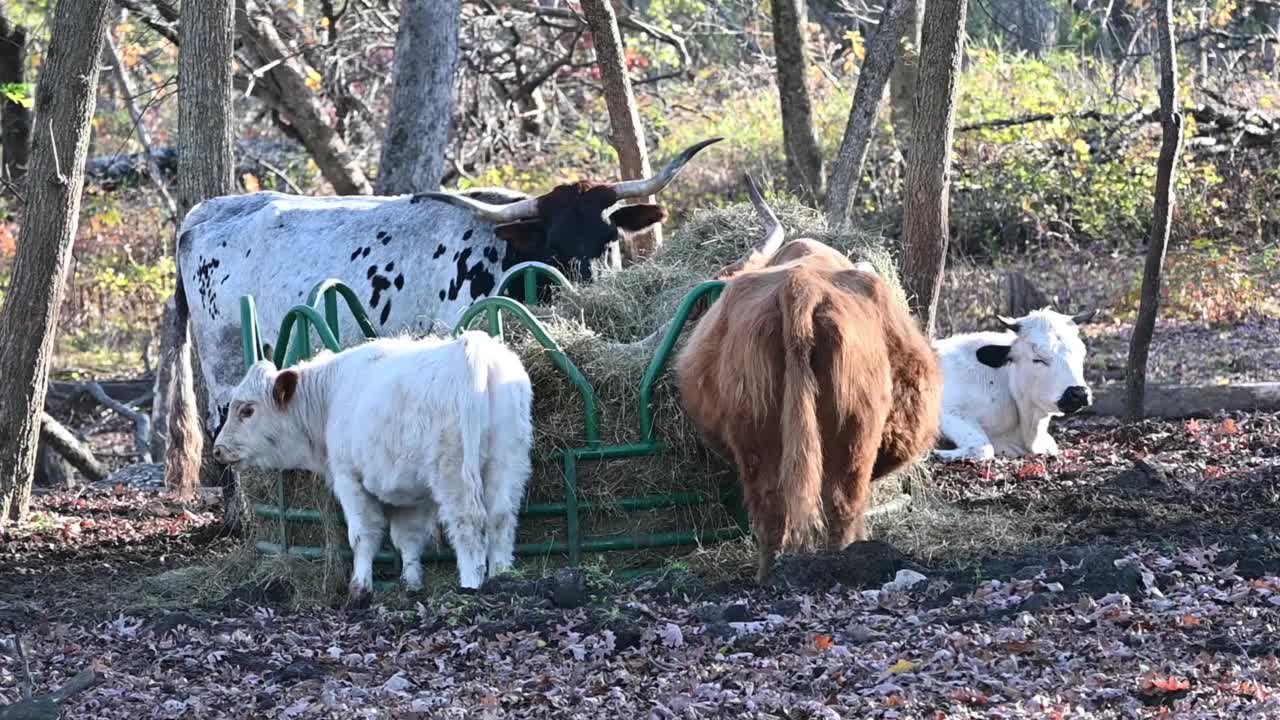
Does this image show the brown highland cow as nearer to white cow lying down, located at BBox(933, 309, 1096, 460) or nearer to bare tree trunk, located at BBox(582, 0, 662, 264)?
white cow lying down, located at BBox(933, 309, 1096, 460)

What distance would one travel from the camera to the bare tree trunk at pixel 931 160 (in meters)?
10.1

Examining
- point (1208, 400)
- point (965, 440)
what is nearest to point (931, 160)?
point (965, 440)

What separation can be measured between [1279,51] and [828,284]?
1624 cm

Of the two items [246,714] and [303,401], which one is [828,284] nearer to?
[303,401]

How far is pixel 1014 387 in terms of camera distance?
34.9 ft

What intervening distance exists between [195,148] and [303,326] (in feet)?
10.3

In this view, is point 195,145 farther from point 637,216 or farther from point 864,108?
point 864,108

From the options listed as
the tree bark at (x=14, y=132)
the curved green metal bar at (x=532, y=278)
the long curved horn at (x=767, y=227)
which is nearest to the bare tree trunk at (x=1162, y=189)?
the long curved horn at (x=767, y=227)

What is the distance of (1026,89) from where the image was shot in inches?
802

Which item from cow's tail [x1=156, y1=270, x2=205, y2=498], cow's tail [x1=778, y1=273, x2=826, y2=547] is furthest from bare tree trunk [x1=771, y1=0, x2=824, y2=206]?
cow's tail [x1=778, y1=273, x2=826, y2=547]

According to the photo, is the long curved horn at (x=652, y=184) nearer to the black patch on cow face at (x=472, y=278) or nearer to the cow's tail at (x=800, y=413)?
the black patch on cow face at (x=472, y=278)

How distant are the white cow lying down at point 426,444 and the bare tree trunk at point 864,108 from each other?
5374 millimetres

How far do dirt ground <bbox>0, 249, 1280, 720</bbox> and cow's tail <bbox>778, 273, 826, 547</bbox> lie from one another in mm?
256

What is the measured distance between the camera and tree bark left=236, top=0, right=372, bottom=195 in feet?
50.5
